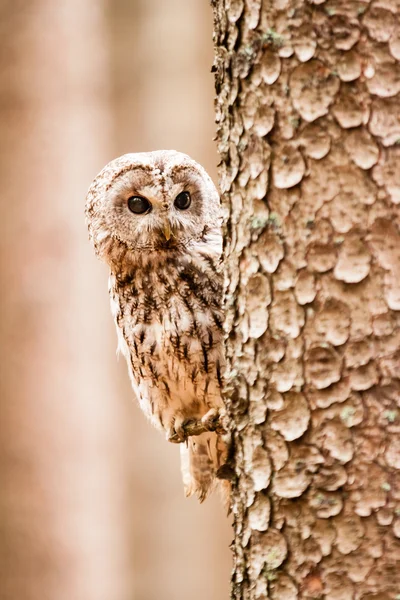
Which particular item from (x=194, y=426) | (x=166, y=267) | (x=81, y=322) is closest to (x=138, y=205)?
(x=166, y=267)

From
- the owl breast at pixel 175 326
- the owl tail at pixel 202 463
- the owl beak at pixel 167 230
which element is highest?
the owl beak at pixel 167 230

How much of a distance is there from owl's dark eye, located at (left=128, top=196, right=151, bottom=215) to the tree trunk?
26.4 inches

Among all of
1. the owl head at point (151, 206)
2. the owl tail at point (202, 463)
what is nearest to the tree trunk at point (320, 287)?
the owl head at point (151, 206)

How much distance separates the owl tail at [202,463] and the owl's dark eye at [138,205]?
1.78 ft

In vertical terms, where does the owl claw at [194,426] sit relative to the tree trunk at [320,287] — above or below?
below

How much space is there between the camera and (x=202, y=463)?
1.98m

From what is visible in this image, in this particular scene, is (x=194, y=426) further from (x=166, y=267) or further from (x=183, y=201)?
(x=183, y=201)

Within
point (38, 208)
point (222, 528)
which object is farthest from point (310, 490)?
point (222, 528)

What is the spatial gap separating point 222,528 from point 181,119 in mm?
1642

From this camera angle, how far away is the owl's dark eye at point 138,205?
5.73ft

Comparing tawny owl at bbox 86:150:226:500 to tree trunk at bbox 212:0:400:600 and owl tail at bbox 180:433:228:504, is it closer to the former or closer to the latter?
owl tail at bbox 180:433:228:504

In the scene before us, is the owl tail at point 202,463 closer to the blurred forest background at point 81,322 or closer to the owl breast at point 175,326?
the owl breast at point 175,326

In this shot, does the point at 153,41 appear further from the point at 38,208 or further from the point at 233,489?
the point at 233,489

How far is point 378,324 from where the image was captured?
986mm
